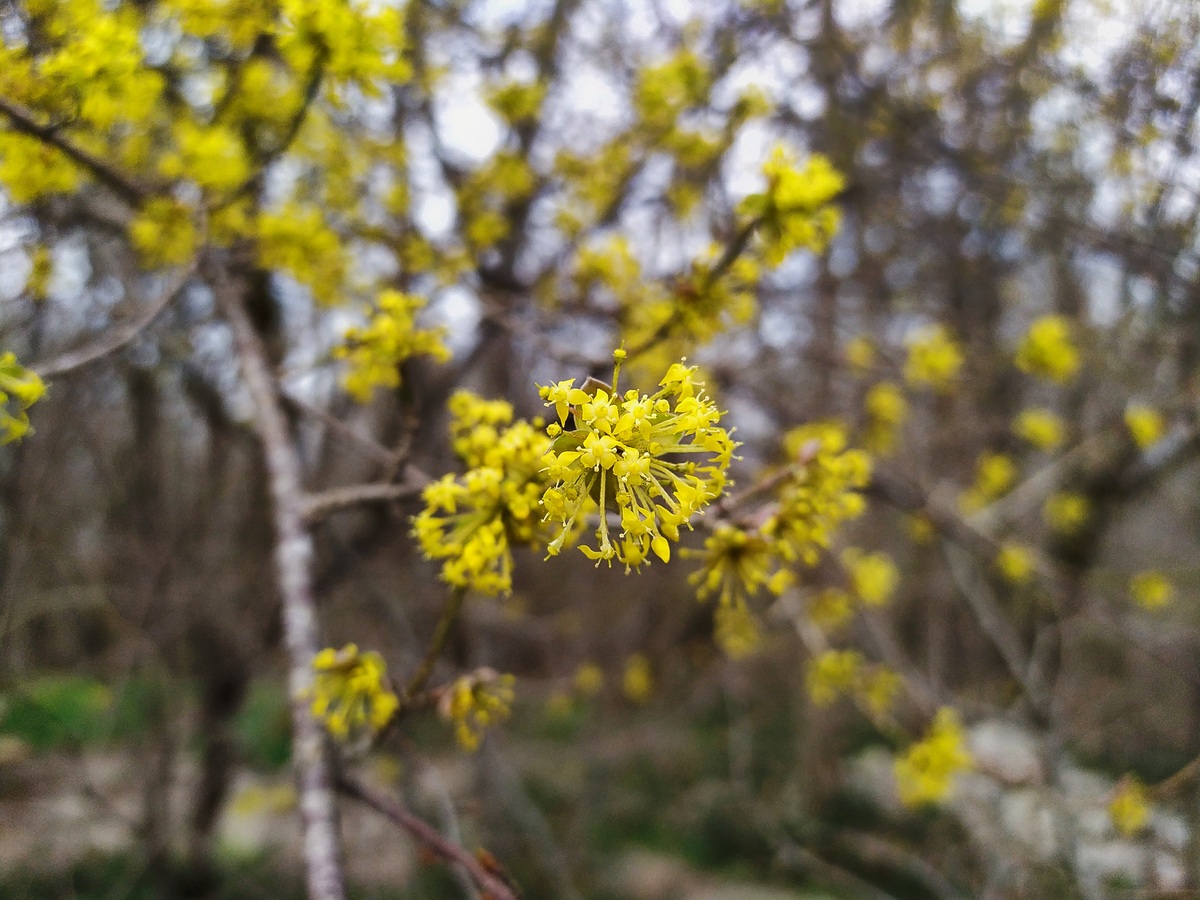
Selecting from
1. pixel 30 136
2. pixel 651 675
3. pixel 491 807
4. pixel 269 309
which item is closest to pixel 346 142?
pixel 269 309

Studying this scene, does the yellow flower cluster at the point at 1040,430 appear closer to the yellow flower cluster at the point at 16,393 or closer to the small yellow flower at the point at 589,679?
the small yellow flower at the point at 589,679

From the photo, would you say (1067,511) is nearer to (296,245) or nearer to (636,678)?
(636,678)

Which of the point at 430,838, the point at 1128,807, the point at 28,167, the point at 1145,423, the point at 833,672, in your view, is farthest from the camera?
the point at 1145,423

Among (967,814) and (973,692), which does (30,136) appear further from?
(973,692)

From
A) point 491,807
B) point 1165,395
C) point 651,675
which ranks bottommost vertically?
point 491,807

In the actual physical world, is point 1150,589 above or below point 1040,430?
below

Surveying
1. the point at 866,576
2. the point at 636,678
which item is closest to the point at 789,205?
the point at 866,576

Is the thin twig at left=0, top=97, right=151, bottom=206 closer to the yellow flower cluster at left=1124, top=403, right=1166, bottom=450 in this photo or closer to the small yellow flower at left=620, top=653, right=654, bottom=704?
the small yellow flower at left=620, top=653, right=654, bottom=704
